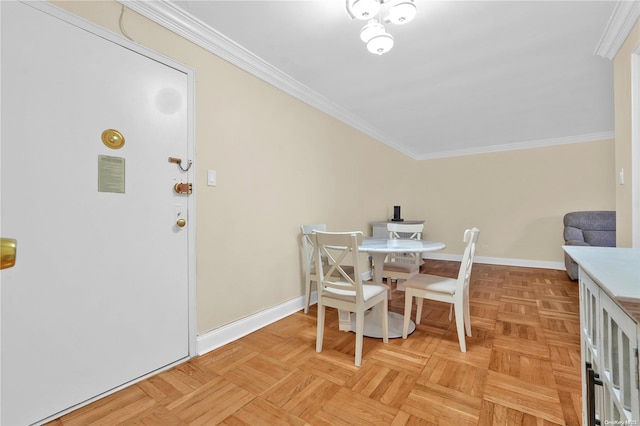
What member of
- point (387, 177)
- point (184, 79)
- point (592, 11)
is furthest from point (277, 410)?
point (387, 177)

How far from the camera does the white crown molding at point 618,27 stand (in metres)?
1.62

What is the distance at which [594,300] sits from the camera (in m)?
0.85

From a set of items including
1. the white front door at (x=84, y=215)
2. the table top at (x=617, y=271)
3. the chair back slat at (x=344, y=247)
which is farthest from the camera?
the chair back slat at (x=344, y=247)

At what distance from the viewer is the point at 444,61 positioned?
7.73 feet

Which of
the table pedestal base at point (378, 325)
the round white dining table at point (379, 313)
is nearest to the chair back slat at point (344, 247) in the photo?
the round white dining table at point (379, 313)

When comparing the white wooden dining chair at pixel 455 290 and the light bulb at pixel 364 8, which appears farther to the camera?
the white wooden dining chair at pixel 455 290

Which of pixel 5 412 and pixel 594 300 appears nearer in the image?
pixel 594 300

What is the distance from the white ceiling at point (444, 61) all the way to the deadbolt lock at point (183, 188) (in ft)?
3.61

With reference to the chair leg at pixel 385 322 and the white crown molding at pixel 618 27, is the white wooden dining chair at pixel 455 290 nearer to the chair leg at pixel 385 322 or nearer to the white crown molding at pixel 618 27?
the chair leg at pixel 385 322

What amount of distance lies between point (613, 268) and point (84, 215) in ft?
6.98

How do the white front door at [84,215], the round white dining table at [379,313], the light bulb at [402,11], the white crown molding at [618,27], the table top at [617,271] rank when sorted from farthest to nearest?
the round white dining table at [379,313] < the white crown molding at [618,27] < the light bulb at [402,11] < the white front door at [84,215] < the table top at [617,271]

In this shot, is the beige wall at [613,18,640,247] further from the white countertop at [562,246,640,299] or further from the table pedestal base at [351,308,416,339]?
the table pedestal base at [351,308,416,339]

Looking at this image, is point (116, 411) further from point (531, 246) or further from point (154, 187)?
point (531, 246)

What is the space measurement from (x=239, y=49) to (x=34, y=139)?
1.45 m
